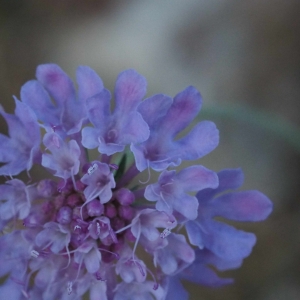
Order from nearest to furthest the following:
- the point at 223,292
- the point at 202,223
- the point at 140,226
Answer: the point at 140,226 < the point at 202,223 < the point at 223,292

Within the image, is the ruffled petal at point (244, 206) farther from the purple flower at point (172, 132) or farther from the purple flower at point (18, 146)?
the purple flower at point (18, 146)

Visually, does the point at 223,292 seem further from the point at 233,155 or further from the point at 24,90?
the point at 24,90

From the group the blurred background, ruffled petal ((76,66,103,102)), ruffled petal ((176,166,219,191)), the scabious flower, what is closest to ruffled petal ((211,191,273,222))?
the scabious flower

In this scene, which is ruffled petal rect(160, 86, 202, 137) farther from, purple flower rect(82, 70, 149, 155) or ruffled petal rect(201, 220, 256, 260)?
ruffled petal rect(201, 220, 256, 260)

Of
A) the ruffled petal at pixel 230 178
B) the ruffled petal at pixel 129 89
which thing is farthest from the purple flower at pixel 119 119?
the ruffled petal at pixel 230 178

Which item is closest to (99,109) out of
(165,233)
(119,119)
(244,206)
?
(119,119)

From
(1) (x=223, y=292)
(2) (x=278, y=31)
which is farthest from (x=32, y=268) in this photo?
(2) (x=278, y=31)
